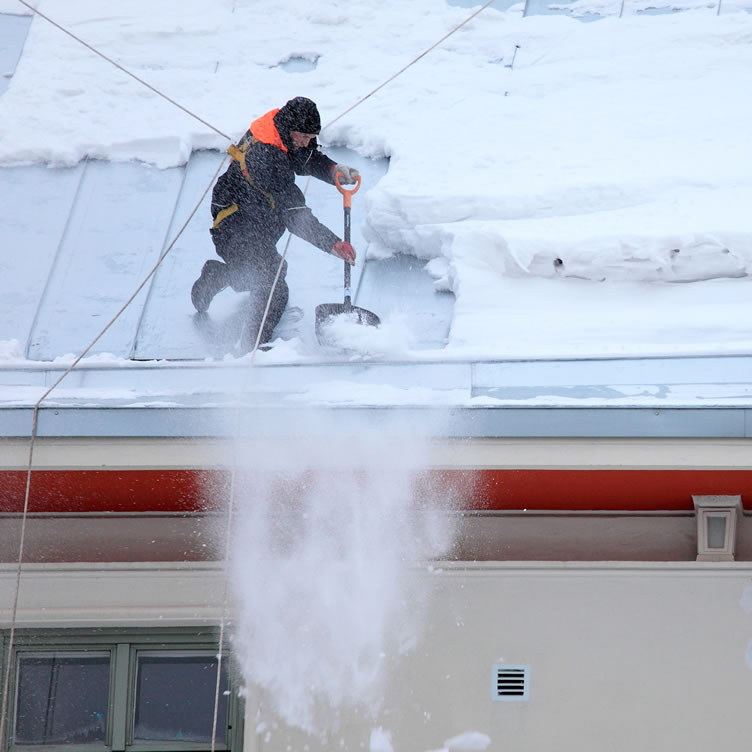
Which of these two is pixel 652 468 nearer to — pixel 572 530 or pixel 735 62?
pixel 572 530

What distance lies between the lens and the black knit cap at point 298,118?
419cm

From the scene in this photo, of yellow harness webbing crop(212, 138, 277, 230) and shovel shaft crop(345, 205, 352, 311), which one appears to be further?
yellow harness webbing crop(212, 138, 277, 230)

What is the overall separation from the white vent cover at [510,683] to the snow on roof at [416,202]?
1.16 metres

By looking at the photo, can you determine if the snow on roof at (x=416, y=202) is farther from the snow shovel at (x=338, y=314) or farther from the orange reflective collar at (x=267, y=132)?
the orange reflective collar at (x=267, y=132)

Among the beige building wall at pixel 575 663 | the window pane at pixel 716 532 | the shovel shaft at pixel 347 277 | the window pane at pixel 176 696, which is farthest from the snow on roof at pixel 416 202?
the window pane at pixel 176 696

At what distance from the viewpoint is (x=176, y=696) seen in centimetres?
414

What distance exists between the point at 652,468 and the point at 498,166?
1.96 metres

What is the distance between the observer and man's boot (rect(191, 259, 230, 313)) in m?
4.25

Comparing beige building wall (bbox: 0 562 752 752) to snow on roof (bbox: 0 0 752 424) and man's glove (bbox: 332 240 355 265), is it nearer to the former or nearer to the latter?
snow on roof (bbox: 0 0 752 424)

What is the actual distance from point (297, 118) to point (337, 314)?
89cm

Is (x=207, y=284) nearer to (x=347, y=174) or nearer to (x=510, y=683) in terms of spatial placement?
(x=347, y=174)

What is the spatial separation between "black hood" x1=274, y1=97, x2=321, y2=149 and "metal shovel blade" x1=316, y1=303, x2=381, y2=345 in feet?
2.65

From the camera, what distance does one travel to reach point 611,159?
479cm

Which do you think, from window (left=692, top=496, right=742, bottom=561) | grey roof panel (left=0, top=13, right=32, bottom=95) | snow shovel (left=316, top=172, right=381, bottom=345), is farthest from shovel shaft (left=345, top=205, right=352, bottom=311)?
grey roof panel (left=0, top=13, right=32, bottom=95)
